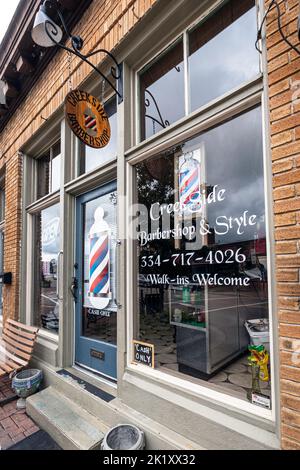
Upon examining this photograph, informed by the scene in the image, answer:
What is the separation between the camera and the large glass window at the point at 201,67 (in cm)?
205

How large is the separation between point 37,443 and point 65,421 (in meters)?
0.27

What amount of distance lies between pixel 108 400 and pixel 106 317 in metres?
0.79

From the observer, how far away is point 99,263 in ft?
10.1

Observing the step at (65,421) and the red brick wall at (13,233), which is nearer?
the step at (65,421)

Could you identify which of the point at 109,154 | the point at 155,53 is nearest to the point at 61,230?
the point at 109,154

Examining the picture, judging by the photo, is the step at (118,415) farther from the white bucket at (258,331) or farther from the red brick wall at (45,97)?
the red brick wall at (45,97)

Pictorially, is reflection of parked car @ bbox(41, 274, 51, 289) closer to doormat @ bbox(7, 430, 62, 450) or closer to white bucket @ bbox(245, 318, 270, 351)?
doormat @ bbox(7, 430, 62, 450)

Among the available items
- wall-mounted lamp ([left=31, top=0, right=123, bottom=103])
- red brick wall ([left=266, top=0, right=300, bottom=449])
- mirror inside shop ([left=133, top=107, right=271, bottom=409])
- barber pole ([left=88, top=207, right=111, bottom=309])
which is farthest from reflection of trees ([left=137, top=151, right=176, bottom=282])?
red brick wall ([left=266, top=0, right=300, bottom=449])

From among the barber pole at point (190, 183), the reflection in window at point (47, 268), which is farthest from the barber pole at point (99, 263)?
the barber pole at point (190, 183)

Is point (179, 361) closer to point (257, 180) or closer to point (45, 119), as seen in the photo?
point (257, 180)

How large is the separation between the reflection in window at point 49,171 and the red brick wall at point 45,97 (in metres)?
0.36

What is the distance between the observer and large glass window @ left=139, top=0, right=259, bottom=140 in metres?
2.05

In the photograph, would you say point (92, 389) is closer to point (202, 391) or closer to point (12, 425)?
point (12, 425)

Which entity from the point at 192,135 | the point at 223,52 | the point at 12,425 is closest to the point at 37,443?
the point at 12,425
